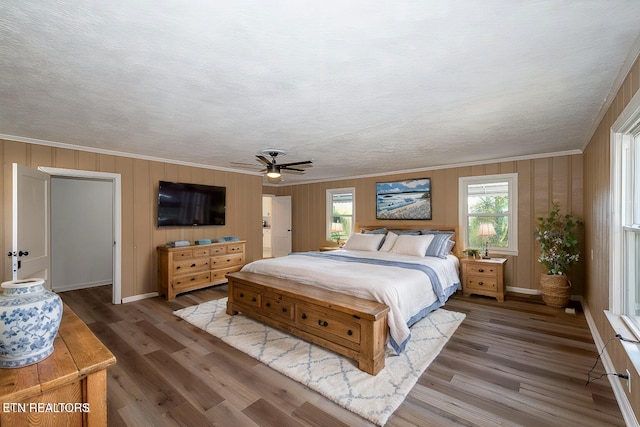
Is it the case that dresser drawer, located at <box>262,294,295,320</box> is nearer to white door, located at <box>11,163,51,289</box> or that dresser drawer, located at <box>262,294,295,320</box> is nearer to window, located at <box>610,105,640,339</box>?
white door, located at <box>11,163,51,289</box>

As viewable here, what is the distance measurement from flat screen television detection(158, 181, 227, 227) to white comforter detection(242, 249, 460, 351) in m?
Result: 1.88

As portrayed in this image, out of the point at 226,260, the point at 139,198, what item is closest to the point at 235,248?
the point at 226,260

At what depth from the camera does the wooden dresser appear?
445 cm

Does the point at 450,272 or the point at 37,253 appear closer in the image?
the point at 37,253

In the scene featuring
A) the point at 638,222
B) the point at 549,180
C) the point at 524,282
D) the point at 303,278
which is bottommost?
the point at 524,282

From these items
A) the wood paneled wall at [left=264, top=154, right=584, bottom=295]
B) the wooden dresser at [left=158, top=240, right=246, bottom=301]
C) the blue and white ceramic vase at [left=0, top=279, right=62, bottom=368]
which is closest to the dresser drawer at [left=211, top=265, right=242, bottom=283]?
the wooden dresser at [left=158, top=240, right=246, bottom=301]

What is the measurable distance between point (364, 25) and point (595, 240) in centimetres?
348

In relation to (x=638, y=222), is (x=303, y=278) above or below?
below

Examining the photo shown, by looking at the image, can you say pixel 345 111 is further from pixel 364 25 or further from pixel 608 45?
pixel 608 45

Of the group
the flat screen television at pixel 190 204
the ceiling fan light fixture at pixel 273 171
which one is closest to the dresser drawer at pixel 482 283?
the ceiling fan light fixture at pixel 273 171

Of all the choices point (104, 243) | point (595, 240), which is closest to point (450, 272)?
point (595, 240)

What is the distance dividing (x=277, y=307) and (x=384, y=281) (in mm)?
1249

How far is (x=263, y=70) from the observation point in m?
1.86

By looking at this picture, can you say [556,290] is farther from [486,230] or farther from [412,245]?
[412,245]
